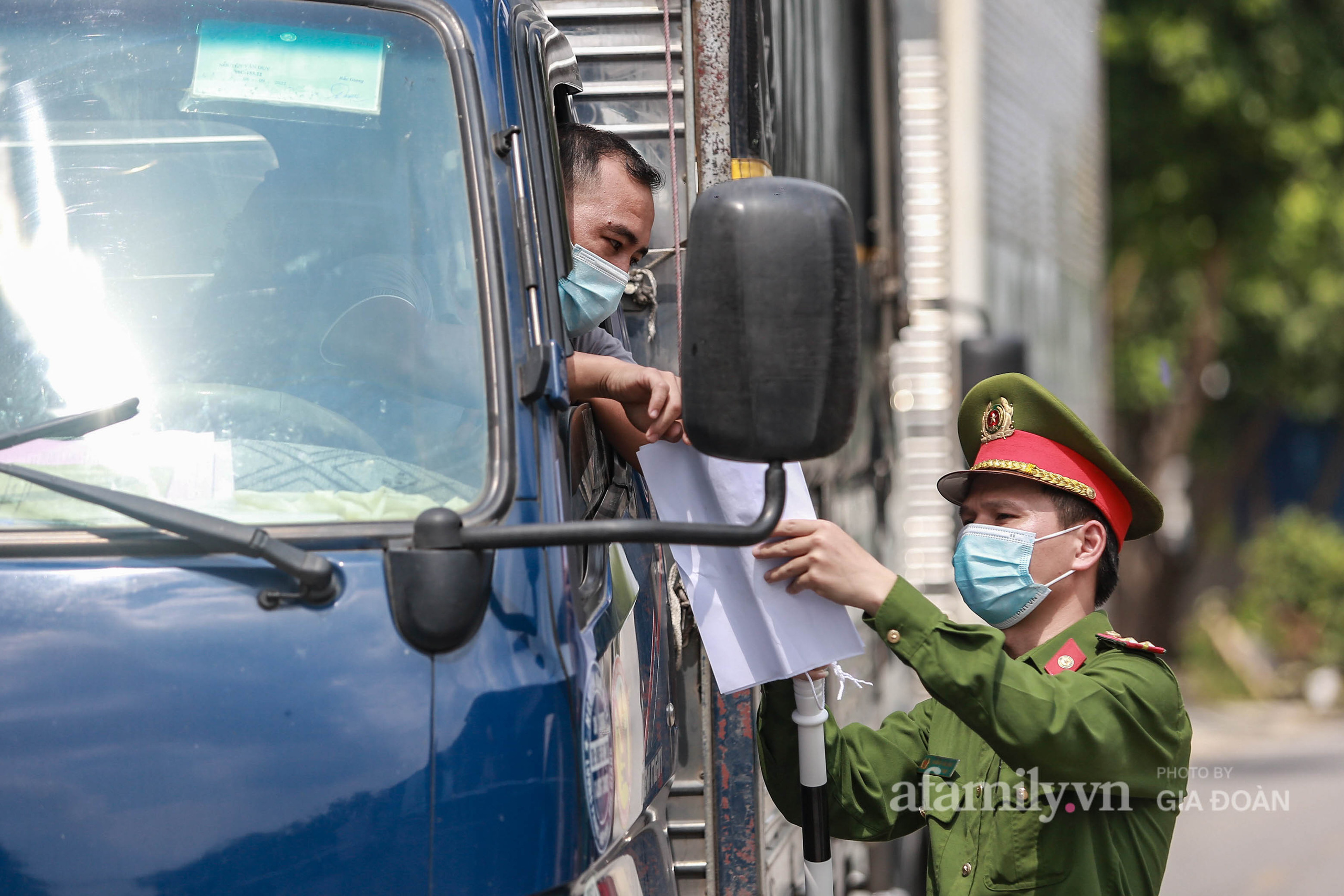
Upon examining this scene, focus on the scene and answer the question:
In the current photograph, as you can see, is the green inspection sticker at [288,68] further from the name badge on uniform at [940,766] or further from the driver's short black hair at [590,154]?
the name badge on uniform at [940,766]

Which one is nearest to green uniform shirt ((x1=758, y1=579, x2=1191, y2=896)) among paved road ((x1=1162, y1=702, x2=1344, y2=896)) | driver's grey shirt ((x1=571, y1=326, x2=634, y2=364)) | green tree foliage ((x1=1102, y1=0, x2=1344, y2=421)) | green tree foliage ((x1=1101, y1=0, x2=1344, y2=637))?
driver's grey shirt ((x1=571, y1=326, x2=634, y2=364))

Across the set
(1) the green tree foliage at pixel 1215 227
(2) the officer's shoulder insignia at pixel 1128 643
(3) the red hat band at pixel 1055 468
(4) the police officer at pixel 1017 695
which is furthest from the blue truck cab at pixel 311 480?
(1) the green tree foliage at pixel 1215 227

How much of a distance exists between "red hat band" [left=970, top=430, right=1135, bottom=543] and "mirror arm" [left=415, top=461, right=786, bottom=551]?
2.49 feet

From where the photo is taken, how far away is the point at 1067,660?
2.43 meters

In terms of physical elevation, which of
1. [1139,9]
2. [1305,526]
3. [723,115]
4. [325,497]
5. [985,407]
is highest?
[723,115]

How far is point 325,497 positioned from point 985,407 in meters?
1.30

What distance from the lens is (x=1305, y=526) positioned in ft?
55.5

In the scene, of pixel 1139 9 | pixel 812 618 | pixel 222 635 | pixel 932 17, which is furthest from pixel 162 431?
pixel 1139 9

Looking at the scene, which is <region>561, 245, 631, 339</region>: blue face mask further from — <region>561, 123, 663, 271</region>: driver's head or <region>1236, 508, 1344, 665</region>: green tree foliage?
<region>1236, 508, 1344, 665</region>: green tree foliage

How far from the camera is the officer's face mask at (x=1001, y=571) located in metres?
2.47

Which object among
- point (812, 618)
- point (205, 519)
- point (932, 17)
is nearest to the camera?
point (205, 519)

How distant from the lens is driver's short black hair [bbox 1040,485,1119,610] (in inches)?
99.0

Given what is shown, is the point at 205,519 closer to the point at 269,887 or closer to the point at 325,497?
the point at 325,497

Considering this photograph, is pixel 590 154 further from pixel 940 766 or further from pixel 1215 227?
pixel 1215 227
